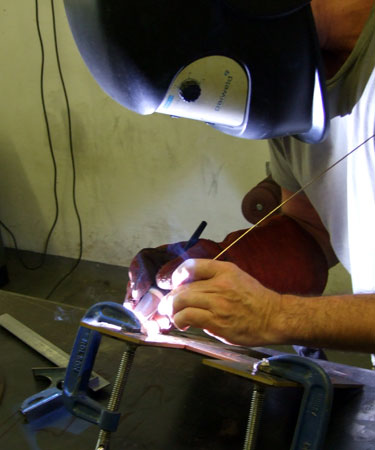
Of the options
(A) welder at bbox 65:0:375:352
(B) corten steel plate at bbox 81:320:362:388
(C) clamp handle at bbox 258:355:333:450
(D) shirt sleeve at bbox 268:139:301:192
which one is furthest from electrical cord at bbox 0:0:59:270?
(C) clamp handle at bbox 258:355:333:450

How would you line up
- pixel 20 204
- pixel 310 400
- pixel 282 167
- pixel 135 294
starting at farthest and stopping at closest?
pixel 20 204, pixel 282 167, pixel 135 294, pixel 310 400

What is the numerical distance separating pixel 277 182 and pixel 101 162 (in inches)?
53.9

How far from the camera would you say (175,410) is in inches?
30.7

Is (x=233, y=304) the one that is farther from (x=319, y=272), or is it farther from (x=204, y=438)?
(x=319, y=272)

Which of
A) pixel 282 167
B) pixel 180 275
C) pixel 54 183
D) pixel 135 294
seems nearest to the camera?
pixel 180 275

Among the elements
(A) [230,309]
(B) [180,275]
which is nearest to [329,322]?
(A) [230,309]

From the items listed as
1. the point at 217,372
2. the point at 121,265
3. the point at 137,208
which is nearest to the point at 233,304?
the point at 217,372

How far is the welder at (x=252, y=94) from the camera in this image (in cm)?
67

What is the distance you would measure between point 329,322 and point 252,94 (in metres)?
0.40

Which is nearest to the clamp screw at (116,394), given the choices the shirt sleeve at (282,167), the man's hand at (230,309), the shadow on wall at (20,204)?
the man's hand at (230,309)

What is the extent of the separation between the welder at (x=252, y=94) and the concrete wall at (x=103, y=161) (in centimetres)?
118

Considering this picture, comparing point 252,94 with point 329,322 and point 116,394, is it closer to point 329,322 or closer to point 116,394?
point 329,322

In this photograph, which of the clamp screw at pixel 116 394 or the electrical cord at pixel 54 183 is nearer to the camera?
the clamp screw at pixel 116 394

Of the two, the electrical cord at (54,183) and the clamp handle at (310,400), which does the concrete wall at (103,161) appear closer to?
the electrical cord at (54,183)
